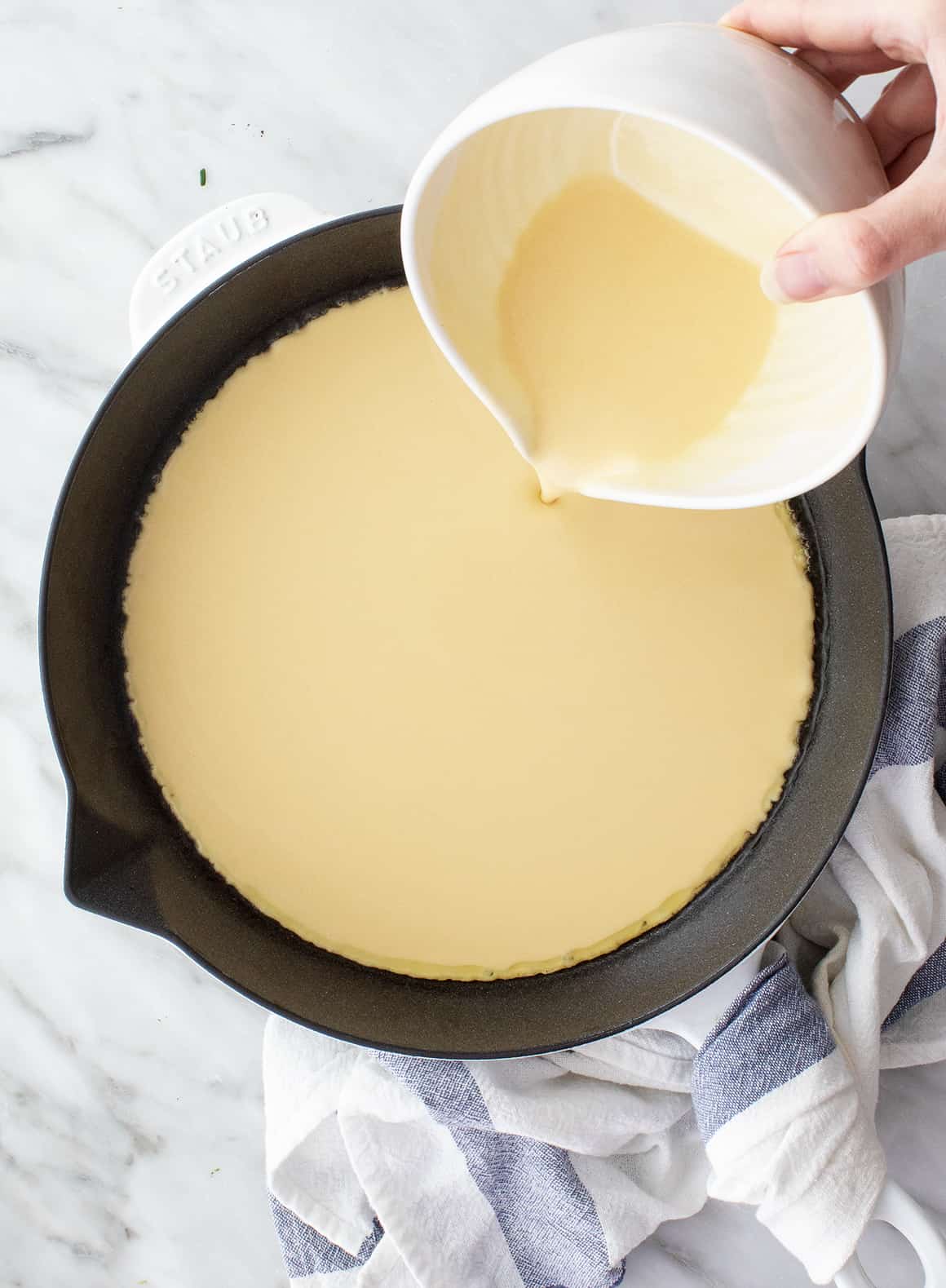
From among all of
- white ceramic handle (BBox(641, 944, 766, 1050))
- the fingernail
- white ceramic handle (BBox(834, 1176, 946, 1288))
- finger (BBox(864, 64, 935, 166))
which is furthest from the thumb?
white ceramic handle (BBox(834, 1176, 946, 1288))

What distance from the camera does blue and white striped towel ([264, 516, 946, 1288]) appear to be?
857 millimetres

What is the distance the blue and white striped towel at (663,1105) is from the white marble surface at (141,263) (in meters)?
0.08

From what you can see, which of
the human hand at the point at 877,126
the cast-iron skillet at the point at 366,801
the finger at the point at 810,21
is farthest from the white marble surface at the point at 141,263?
the finger at the point at 810,21

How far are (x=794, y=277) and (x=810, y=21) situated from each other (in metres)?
0.27

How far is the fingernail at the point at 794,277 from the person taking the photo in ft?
1.74

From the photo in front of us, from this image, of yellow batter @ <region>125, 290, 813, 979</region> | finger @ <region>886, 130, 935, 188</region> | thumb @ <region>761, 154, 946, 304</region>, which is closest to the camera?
thumb @ <region>761, 154, 946, 304</region>

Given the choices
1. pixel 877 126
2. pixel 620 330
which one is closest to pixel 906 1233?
pixel 620 330

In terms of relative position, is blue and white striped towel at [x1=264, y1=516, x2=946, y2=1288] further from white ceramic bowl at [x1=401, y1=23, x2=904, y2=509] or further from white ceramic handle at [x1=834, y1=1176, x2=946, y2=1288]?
white ceramic bowl at [x1=401, y1=23, x2=904, y2=509]

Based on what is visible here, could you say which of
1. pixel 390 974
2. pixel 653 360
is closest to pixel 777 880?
pixel 390 974

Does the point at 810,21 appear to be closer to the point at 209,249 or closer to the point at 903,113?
the point at 903,113

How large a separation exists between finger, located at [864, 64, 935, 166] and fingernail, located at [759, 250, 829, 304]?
0.95 feet

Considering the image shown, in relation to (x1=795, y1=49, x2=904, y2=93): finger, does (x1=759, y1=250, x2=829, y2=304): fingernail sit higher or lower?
lower

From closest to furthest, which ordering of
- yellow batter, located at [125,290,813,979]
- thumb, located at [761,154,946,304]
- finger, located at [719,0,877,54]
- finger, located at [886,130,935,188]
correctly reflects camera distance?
thumb, located at [761,154,946,304] → finger, located at [719,0,877,54] → finger, located at [886,130,935,188] → yellow batter, located at [125,290,813,979]

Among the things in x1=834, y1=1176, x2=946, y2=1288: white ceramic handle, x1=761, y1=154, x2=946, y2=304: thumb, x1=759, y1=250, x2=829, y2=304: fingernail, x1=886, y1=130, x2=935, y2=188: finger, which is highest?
x1=761, y1=154, x2=946, y2=304: thumb
